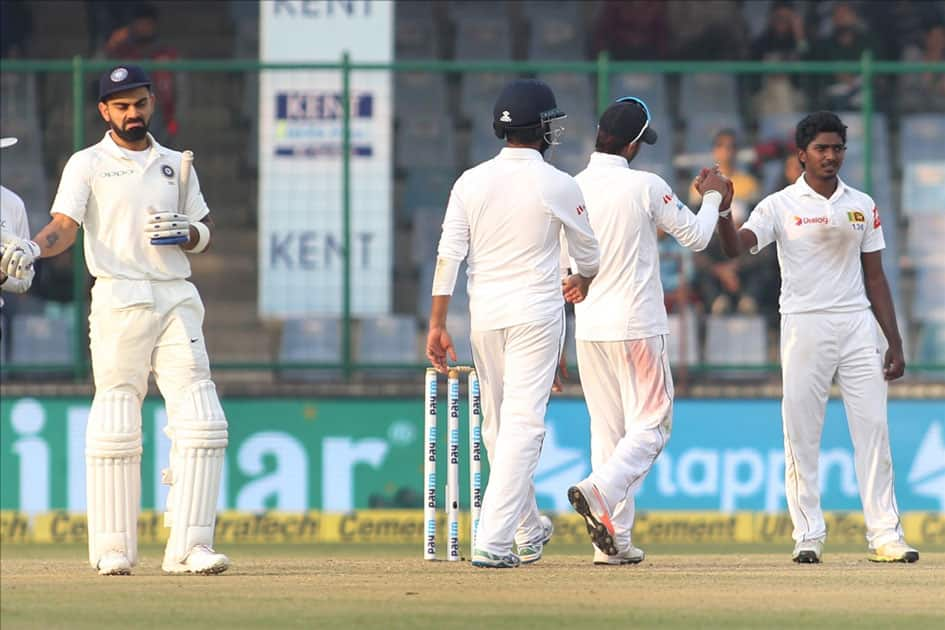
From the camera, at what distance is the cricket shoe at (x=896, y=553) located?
9086mm

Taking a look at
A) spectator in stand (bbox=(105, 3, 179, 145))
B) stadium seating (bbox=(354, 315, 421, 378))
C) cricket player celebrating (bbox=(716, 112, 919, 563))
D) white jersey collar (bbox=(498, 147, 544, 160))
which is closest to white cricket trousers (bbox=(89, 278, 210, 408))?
white jersey collar (bbox=(498, 147, 544, 160))

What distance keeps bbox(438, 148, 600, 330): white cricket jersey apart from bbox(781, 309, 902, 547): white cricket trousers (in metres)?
1.28

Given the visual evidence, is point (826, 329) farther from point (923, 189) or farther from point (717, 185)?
point (923, 189)

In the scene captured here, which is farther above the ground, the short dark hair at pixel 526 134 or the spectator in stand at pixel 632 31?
the spectator in stand at pixel 632 31

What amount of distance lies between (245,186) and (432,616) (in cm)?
706

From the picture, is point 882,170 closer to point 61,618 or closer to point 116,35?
point 116,35

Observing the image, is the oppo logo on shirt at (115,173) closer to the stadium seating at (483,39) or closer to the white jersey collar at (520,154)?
the white jersey collar at (520,154)

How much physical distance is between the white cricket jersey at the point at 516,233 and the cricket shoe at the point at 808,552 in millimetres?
1626

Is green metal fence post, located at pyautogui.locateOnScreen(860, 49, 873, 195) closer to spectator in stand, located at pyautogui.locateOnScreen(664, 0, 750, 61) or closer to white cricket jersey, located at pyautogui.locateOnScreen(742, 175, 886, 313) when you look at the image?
spectator in stand, located at pyautogui.locateOnScreen(664, 0, 750, 61)

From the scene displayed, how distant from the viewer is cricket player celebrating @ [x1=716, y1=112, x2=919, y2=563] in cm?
915

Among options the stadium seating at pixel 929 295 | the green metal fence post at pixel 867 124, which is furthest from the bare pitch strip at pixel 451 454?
the stadium seating at pixel 929 295

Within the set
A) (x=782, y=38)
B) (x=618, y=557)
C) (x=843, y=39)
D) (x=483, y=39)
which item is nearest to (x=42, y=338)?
(x=483, y=39)

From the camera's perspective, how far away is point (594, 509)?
8.45 meters

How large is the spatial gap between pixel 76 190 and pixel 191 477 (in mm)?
1193
